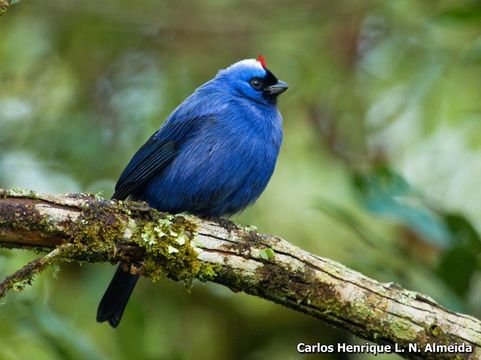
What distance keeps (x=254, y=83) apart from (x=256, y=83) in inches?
0.5

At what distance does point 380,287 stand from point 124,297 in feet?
4.71

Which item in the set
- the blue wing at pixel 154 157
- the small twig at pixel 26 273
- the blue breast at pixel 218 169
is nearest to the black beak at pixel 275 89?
the blue breast at pixel 218 169

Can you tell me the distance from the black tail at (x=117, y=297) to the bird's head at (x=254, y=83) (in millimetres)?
1354

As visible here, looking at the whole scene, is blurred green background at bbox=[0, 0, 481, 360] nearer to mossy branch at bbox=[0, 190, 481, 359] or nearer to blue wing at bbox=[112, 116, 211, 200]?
blue wing at bbox=[112, 116, 211, 200]

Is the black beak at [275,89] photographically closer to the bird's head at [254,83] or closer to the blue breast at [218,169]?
the bird's head at [254,83]

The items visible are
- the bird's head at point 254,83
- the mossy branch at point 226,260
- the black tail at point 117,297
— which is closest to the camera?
the mossy branch at point 226,260

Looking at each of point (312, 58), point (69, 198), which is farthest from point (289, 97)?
point (69, 198)

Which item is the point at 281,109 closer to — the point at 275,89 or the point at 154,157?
the point at 275,89

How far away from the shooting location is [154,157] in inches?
176

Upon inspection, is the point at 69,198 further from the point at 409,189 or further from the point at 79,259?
the point at 409,189

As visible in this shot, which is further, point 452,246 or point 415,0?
point 415,0

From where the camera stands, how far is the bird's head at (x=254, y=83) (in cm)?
495

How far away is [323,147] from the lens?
651 centimetres

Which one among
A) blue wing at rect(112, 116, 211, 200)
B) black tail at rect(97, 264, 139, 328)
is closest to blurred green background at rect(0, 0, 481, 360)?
black tail at rect(97, 264, 139, 328)
